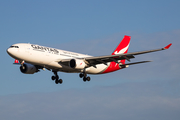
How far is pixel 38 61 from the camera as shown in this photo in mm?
46062

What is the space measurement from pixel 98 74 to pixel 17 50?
1537cm

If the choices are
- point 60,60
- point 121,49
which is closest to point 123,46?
point 121,49

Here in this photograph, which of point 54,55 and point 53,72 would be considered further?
point 53,72

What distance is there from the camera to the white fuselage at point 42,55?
45062 millimetres

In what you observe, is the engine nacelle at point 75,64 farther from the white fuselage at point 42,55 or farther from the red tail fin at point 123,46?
the red tail fin at point 123,46

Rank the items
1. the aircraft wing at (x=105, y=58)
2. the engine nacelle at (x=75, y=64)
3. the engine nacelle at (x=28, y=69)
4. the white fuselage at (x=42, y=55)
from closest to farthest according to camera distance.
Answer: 1. the white fuselage at (x=42, y=55)
2. the aircraft wing at (x=105, y=58)
3. the engine nacelle at (x=75, y=64)
4. the engine nacelle at (x=28, y=69)

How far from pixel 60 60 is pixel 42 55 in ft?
9.98

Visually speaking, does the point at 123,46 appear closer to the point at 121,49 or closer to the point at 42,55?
the point at 121,49

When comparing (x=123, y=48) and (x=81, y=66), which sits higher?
(x=123, y=48)

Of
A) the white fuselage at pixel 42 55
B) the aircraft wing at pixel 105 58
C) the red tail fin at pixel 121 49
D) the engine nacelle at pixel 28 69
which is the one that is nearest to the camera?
the white fuselage at pixel 42 55

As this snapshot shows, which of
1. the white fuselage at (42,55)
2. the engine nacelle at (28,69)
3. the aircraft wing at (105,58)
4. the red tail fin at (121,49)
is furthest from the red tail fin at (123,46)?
the engine nacelle at (28,69)

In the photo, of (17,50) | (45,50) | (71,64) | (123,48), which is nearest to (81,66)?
(71,64)

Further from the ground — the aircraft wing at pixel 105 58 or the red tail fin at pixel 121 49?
the red tail fin at pixel 121 49

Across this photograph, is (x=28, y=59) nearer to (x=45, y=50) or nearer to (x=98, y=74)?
(x=45, y=50)
